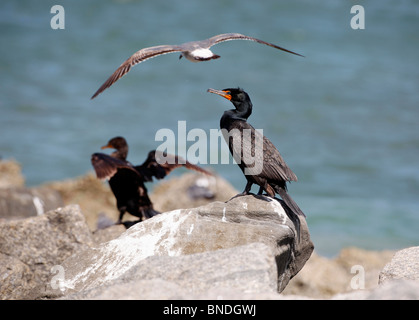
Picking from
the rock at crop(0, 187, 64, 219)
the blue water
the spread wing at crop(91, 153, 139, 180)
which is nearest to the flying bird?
the spread wing at crop(91, 153, 139, 180)

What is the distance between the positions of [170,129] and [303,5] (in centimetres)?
832

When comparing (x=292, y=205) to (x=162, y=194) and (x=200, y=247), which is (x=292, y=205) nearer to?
(x=200, y=247)

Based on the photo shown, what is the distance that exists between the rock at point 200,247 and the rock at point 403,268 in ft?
2.34

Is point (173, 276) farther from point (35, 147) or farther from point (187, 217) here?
point (35, 147)

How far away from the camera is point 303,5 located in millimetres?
21094

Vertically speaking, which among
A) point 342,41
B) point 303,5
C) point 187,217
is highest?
point 303,5

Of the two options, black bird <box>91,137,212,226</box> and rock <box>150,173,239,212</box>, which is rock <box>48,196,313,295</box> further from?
rock <box>150,173,239,212</box>

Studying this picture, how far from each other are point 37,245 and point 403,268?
316 centimetres

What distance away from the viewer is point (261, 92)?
16.9 m

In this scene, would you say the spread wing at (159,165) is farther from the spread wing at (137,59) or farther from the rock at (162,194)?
the spread wing at (137,59)

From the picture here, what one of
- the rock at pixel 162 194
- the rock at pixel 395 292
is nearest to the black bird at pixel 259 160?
the rock at pixel 395 292

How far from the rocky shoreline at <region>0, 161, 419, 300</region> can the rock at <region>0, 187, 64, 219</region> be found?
5.70 ft

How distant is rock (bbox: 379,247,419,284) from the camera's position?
16.7 feet
